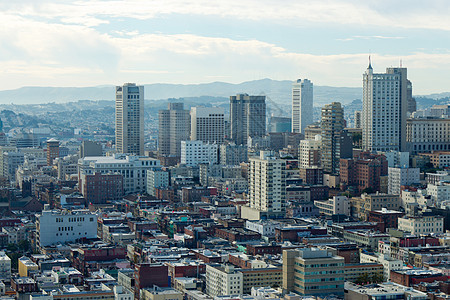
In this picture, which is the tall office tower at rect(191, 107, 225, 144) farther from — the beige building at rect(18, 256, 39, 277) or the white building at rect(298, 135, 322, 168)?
the beige building at rect(18, 256, 39, 277)

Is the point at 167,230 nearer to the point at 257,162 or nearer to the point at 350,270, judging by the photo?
the point at 257,162

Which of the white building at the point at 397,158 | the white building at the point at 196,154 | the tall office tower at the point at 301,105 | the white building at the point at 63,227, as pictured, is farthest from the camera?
the tall office tower at the point at 301,105

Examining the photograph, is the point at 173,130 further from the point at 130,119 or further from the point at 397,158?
the point at 397,158

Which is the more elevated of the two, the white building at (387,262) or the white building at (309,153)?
the white building at (309,153)

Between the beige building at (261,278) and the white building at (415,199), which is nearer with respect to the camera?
the beige building at (261,278)

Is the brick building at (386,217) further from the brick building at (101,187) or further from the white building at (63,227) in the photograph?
the brick building at (101,187)

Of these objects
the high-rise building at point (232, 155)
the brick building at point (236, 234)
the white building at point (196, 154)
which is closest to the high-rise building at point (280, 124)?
the high-rise building at point (232, 155)
